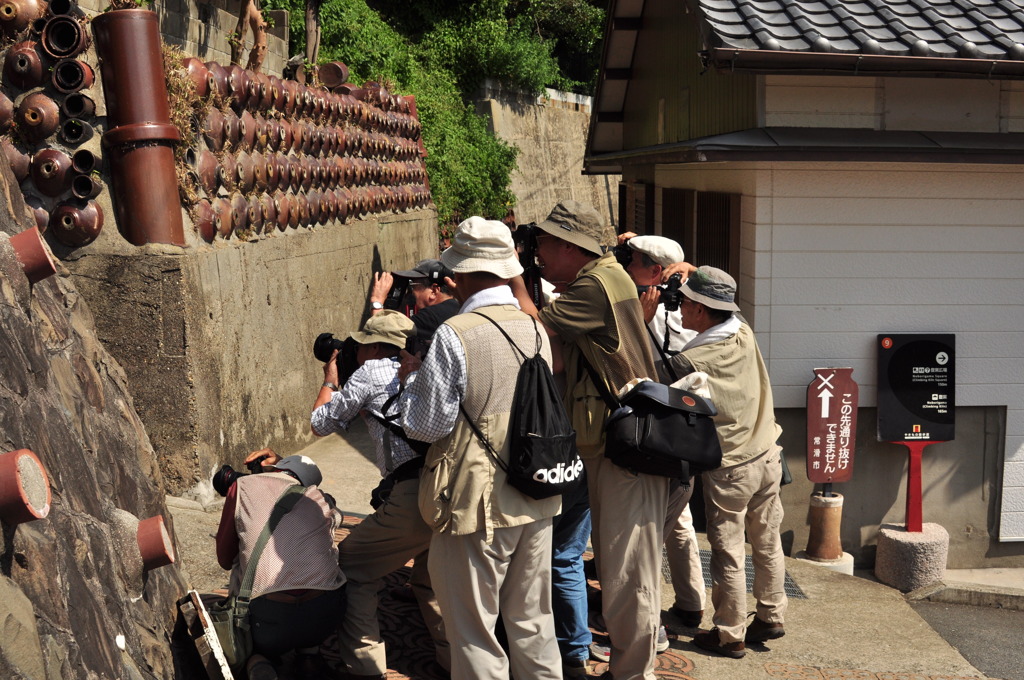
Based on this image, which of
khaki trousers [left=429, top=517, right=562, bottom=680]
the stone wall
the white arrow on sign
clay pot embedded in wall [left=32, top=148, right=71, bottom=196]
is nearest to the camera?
the stone wall

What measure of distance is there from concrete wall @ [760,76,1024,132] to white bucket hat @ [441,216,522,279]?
419 cm

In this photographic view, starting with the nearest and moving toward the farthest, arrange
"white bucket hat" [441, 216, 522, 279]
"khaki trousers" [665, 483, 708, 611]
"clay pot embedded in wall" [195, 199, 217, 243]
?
"white bucket hat" [441, 216, 522, 279] < "khaki trousers" [665, 483, 708, 611] < "clay pot embedded in wall" [195, 199, 217, 243]

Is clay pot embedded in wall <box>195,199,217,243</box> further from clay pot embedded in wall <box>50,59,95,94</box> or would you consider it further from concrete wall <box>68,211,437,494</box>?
clay pot embedded in wall <box>50,59,95,94</box>

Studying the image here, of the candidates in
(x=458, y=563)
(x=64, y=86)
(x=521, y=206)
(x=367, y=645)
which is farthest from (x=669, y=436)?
(x=521, y=206)

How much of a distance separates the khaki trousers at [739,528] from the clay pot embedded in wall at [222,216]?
11.7 feet

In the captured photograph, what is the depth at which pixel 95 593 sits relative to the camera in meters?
3.04

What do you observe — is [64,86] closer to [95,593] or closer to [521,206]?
[95,593]

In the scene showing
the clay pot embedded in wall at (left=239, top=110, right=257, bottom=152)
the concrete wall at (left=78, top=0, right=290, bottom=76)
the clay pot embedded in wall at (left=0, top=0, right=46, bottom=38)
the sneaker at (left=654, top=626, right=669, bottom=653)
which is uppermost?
the concrete wall at (left=78, top=0, right=290, bottom=76)

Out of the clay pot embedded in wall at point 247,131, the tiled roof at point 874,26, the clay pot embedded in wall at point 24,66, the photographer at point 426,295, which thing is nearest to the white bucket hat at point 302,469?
the photographer at point 426,295

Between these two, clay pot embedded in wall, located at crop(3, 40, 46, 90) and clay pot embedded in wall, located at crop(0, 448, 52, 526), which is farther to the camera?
clay pot embedded in wall, located at crop(3, 40, 46, 90)

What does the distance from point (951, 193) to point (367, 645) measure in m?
5.66

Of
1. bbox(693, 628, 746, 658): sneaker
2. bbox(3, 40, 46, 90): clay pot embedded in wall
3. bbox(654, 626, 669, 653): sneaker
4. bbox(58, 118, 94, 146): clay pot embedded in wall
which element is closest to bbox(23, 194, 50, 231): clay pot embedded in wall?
bbox(58, 118, 94, 146): clay pot embedded in wall

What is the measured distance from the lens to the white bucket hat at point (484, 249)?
12.2 ft

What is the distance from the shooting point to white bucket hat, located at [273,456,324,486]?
4.07m
